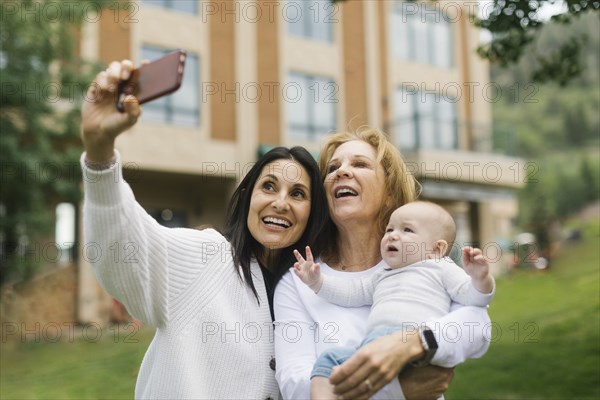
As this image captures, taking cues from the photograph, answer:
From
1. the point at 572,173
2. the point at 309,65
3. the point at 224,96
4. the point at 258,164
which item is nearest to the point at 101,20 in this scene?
the point at 224,96

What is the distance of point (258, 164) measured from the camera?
3113mm

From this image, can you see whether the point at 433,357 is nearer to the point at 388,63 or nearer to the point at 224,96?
the point at 224,96

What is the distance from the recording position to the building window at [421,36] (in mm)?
22016

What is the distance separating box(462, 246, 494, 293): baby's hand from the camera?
2.55 metres

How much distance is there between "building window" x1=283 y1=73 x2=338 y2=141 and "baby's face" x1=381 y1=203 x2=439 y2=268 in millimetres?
16155

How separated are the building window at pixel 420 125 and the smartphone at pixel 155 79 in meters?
18.2

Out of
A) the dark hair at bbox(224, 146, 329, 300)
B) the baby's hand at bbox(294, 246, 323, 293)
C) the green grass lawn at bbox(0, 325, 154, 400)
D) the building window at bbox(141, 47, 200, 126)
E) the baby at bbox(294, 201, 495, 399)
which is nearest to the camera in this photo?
the baby at bbox(294, 201, 495, 399)

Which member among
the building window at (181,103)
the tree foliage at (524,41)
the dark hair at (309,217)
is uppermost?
the building window at (181,103)

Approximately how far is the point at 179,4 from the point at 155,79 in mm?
16542

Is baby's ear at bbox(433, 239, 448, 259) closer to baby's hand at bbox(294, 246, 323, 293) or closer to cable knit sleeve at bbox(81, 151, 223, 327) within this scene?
baby's hand at bbox(294, 246, 323, 293)

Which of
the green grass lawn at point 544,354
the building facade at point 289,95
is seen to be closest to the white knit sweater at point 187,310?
the green grass lawn at point 544,354

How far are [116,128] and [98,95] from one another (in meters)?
0.12

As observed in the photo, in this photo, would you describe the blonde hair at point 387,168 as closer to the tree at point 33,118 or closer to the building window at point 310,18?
the tree at point 33,118

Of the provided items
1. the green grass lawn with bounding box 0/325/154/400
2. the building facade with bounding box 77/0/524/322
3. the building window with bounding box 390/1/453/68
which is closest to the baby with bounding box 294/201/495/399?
the green grass lawn with bounding box 0/325/154/400
